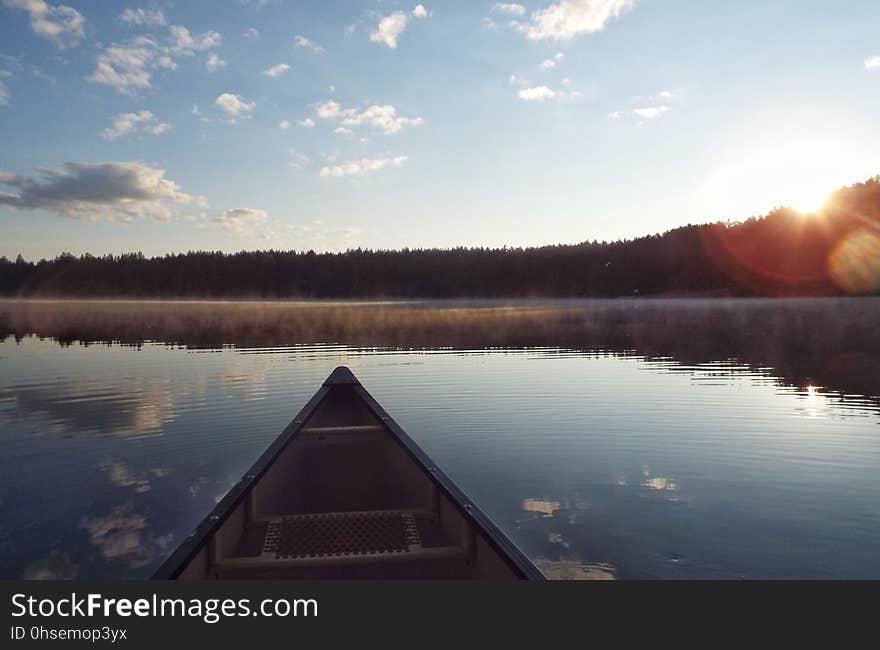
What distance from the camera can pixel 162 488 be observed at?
8.69 meters

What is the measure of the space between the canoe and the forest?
130 m

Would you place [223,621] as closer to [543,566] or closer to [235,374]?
[543,566]

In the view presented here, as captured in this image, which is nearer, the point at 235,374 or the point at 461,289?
the point at 235,374

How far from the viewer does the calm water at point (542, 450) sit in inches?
256

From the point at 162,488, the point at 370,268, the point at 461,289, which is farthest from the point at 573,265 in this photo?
the point at 162,488

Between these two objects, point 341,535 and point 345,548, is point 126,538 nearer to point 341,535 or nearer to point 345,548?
point 341,535

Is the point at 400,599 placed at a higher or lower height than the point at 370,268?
lower

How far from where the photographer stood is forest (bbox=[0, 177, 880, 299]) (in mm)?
124875

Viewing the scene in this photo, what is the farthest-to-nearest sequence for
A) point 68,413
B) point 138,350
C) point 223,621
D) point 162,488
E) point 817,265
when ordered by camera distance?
point 817,265
point 138,350
point 68,413
point 162,488
point 223,621

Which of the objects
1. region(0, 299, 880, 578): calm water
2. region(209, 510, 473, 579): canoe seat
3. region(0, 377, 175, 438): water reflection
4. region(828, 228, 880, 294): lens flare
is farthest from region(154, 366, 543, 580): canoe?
region(828, 228, 880, 294): lens flare

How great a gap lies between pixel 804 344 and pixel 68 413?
29713 millimetres

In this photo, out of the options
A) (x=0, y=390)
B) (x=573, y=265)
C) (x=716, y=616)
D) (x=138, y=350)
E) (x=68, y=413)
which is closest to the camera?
(x=716, y=616)

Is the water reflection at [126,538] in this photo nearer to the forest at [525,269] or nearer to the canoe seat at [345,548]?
the canoe seat at [345,548]

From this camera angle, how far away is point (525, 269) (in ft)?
543
